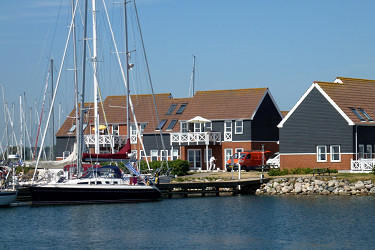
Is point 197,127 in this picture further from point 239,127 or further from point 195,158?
point 239,127

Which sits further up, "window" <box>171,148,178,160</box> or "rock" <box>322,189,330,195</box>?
"window" <box>171,148,178,160</box>

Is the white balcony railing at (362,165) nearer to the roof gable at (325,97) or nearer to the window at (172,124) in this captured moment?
the roof gable at (325,97)

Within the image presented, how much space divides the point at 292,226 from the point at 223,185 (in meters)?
16.6

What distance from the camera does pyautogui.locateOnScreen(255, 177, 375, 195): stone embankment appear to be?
50.8 m

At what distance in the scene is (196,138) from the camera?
70000mm

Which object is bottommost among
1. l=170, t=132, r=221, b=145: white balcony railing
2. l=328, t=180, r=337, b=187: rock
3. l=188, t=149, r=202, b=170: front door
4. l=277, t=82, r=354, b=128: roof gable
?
l=328, t=180, r=337, b=187: rock

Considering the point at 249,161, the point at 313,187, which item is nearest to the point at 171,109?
the point at 249,161

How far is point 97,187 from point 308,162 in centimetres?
1956

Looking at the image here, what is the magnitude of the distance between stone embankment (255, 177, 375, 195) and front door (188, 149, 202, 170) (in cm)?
1723

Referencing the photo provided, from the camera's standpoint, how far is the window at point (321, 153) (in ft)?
191

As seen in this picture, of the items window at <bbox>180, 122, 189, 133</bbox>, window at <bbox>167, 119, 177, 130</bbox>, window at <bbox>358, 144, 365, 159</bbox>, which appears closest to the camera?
window at <bbox>358, 144, 365, 159</bbox>

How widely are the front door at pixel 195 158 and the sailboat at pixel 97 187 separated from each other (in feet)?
71.3

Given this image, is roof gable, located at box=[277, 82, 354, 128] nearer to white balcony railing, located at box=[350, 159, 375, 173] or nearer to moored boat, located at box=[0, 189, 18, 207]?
white balcony railing, located at box=[350, 159, 375, 173]

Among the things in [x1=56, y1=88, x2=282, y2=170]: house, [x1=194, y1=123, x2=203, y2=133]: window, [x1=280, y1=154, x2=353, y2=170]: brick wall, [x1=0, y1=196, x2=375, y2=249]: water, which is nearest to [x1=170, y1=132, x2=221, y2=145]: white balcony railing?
[x1=56, y1=88, x2=282, y2=170]: house
